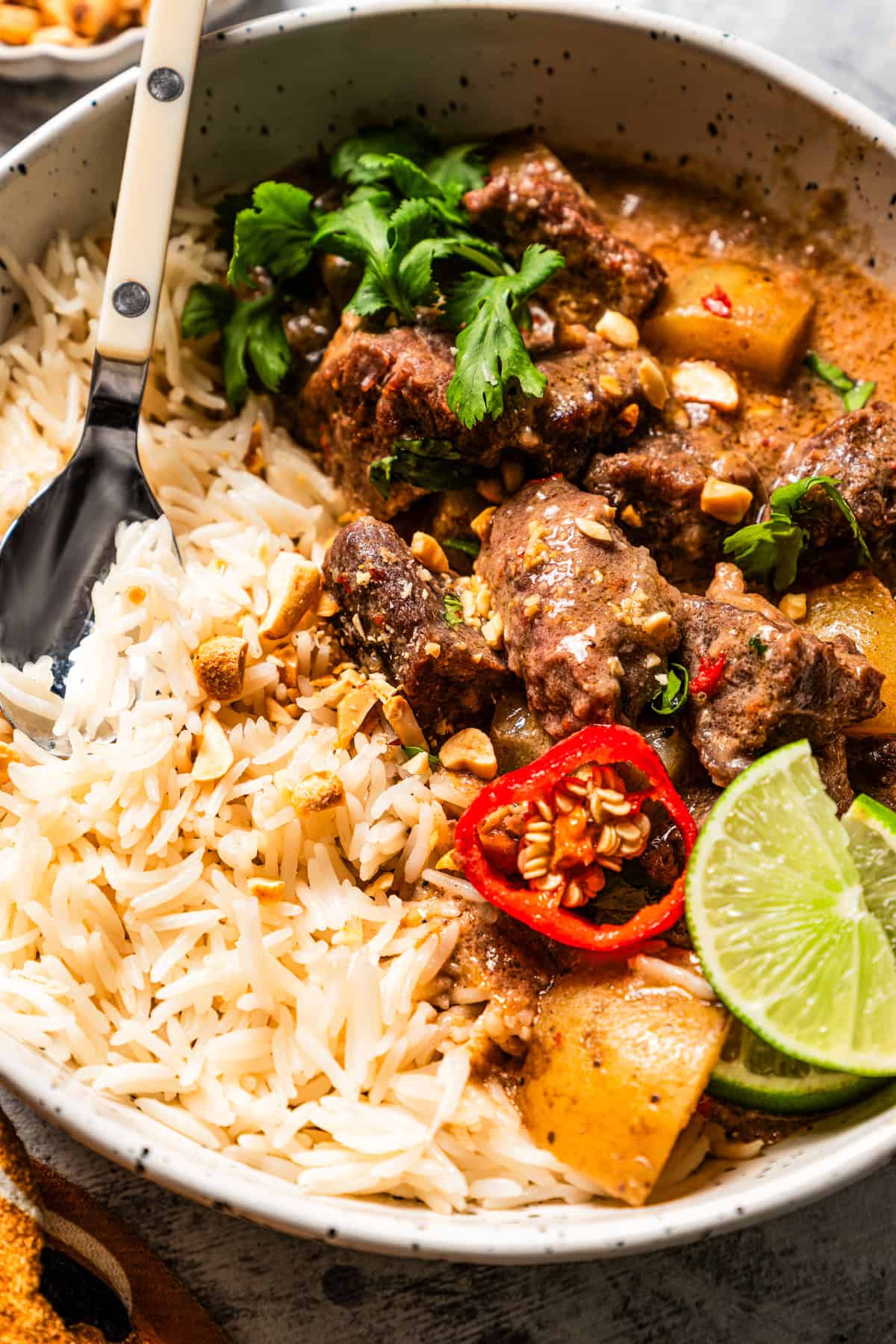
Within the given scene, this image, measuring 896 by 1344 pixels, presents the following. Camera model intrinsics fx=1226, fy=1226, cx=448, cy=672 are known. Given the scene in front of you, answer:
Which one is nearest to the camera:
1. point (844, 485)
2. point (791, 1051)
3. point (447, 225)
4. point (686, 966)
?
point (791, 1051)

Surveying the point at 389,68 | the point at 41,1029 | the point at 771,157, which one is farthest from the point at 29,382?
the point at 771,157

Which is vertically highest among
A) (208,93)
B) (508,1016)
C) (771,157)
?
(771,157)

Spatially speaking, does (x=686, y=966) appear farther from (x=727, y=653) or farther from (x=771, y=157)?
(x=771, y=157)

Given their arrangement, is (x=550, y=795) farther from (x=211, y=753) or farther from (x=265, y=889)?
(x=211, y=753)

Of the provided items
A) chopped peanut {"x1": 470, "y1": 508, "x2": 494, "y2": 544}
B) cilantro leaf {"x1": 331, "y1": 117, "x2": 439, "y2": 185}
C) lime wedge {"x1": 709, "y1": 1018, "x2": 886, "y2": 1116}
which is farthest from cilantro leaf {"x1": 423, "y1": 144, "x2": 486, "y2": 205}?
lime wedge {"x1": 709, "y1": 1018, "x2": 886, "y2": 1116}

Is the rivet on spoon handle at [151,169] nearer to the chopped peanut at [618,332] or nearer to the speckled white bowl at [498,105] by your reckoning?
the speckled white bowl at [498,105]

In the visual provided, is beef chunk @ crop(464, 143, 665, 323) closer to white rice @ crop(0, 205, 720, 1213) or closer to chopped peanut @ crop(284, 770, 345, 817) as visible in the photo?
white rice @ crop(0, 205, 720, 1213)

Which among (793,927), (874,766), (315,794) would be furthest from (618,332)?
(793,927)
